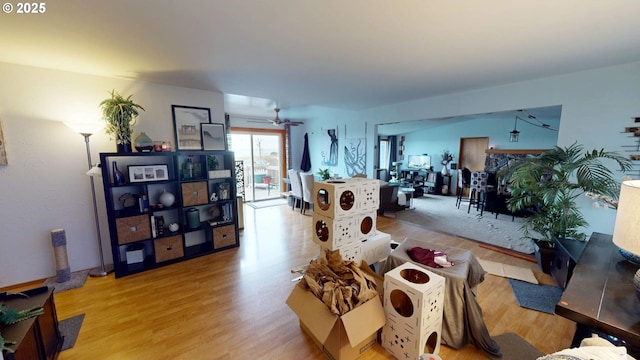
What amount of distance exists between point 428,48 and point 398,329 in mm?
2277

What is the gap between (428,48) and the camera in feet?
6.81

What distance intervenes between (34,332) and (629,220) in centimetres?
327

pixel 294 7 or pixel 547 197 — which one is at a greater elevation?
pixel 294 7

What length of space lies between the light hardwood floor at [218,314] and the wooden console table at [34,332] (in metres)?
0.16

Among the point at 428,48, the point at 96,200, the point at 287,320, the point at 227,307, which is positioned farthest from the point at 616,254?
the point at 96,200

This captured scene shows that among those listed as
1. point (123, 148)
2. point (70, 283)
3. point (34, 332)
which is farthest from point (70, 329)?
point (123, 148)

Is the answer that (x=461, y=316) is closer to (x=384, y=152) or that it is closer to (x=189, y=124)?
(x=189, y=124)

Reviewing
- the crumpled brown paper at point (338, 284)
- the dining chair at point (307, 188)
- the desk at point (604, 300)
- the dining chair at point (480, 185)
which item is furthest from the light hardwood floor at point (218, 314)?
the dining chair at point (480, 185)

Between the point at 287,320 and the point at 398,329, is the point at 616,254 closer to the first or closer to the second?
the point at 398,329

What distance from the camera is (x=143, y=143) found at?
2.83m

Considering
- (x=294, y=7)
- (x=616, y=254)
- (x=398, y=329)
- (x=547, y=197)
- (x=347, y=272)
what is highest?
(x=294, y=7)

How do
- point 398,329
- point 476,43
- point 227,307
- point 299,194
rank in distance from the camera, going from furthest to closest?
point 299,194, point 227,307, point 476,43, point 398,329

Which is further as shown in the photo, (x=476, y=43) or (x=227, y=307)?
(x=227, y=307)

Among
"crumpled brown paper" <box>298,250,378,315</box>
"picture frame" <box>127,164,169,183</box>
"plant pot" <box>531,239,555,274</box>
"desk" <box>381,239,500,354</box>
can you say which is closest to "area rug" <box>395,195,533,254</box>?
"plant pot" <box>531,239,555,274</box>
